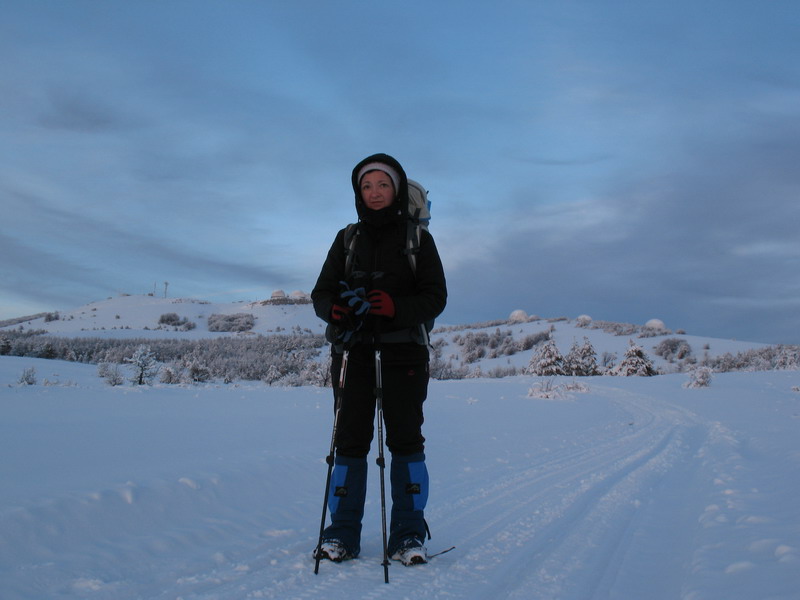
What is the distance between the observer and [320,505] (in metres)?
3.95

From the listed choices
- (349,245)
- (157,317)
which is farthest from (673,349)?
(157,317)

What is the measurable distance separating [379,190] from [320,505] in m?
2.27

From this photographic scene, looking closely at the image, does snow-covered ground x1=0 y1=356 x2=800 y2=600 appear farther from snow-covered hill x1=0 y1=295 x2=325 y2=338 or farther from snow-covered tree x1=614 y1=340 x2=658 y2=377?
snow-covered hill x1=0 y1=295 x2=325 y2=338

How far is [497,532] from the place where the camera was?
130 inches

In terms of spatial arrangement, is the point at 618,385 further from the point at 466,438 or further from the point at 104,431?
the point at 104,431

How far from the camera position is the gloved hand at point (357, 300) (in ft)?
9.50

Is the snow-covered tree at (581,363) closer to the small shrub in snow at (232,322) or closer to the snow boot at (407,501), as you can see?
the snow boot at (407,501)

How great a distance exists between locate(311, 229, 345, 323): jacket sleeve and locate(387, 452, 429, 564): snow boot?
3.13 ft

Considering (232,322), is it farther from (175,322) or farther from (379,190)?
(379,190)

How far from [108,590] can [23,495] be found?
3.80 ft

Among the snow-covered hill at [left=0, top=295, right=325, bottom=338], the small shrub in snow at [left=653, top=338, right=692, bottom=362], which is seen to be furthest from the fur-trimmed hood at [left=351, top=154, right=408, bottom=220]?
the snow-covered hill at [left=0, top=295, right=325, bottom=338]

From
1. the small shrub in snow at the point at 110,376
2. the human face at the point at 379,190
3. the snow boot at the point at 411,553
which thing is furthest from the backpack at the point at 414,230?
the small shrub in snow at the point at 110,376

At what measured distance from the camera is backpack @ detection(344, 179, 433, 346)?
3203mm

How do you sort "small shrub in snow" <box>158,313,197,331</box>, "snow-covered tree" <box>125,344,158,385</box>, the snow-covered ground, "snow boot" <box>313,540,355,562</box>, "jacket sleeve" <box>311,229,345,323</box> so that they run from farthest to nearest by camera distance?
1. "small shrub in snow" <box>158,313,197,331</box>
2. "snow-covered tree" <box>125,344,158,385</box>
3. "jacket sleeve" <box>311,229,345,323</box>
4. "snow boot" <box>313,540,355,562</box>
5. the snow-covered ground
